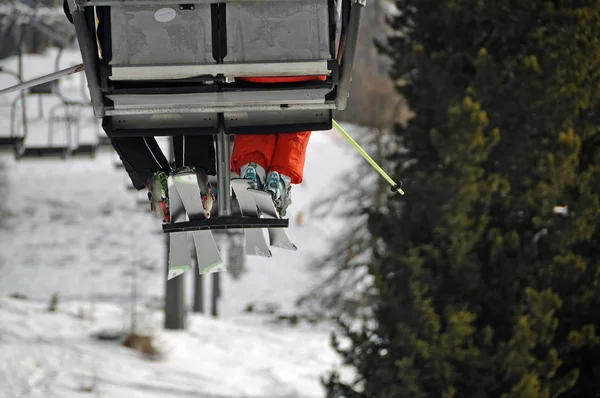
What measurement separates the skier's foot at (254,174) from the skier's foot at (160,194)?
1.32ft

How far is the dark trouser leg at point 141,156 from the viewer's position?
15.7ft

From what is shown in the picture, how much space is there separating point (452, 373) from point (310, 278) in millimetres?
21344

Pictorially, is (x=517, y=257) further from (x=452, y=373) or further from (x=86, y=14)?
(x=86, y=14)

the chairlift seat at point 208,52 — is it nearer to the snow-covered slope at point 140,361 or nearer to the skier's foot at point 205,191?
the skier's foot at point 205,191

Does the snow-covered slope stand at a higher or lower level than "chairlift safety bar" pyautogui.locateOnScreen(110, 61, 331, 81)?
higher

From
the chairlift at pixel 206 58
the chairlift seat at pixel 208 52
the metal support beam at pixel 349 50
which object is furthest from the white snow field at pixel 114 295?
the metal support beam at pixel 349 50

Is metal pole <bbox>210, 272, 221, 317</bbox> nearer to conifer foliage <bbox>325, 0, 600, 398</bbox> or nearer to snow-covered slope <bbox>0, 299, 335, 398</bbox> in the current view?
snow-covered slope <bbox>0, 299, 335, 398</bbox>

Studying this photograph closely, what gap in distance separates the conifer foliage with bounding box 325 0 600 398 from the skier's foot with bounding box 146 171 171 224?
169 inches

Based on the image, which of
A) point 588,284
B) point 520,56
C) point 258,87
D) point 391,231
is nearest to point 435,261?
point 391,231

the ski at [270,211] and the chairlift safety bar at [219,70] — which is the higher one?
the chairlift safety bar at [219,70]

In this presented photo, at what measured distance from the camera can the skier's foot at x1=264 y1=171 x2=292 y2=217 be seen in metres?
4.73

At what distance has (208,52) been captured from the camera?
396 cm

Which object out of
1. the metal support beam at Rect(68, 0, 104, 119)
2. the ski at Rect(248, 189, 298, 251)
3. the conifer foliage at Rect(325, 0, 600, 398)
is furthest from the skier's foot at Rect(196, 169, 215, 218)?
the conifer foliage at Rect(325, 0, 600, 398)

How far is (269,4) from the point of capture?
397 centimetres
